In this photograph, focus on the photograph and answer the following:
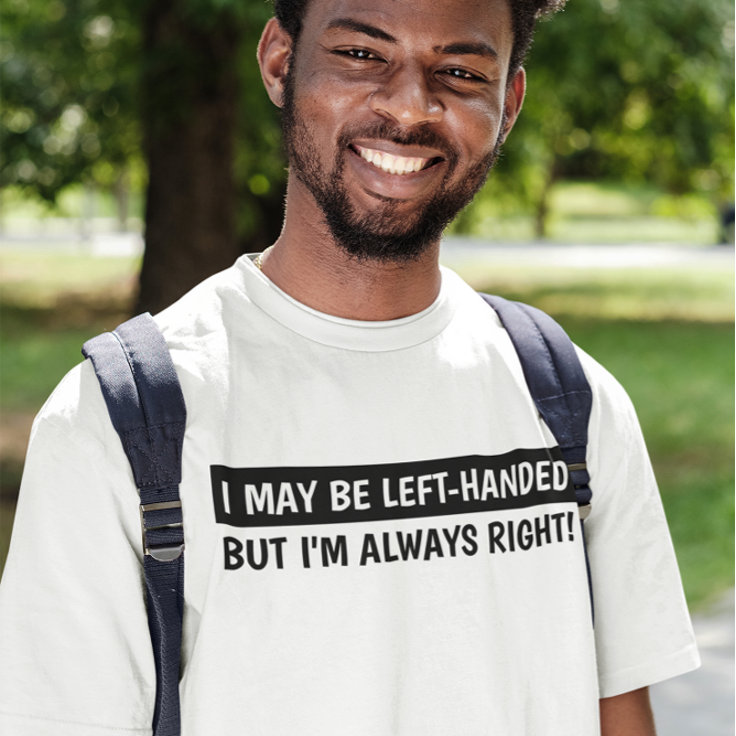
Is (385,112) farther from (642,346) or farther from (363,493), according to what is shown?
(642,346)

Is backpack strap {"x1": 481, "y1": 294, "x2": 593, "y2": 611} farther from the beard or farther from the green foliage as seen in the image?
the green foliage

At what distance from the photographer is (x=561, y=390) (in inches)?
71.0

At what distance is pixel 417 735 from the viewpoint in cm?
164

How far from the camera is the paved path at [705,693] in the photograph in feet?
16.6

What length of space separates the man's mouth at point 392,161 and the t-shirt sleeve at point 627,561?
1.32ft

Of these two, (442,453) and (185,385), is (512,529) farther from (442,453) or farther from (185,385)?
(185,385)

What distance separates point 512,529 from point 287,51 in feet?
2.67

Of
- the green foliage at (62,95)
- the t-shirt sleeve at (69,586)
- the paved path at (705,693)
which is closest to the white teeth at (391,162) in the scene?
the t-shirt sleeve at (69,586)

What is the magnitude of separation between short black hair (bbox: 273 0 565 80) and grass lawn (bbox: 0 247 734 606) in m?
5.04

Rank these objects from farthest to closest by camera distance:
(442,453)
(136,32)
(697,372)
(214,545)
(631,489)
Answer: (697,372) → (136,32) → (631,489) → (442,453) → (214,545)

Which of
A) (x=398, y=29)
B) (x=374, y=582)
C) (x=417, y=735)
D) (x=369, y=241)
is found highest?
(x=398, y=29)

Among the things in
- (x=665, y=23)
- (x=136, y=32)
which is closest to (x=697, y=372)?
(x=665, y=23)

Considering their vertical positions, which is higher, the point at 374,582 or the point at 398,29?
the point at 398,29

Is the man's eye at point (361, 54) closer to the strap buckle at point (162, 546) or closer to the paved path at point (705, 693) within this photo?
the strap buckle at point (162, 546)
